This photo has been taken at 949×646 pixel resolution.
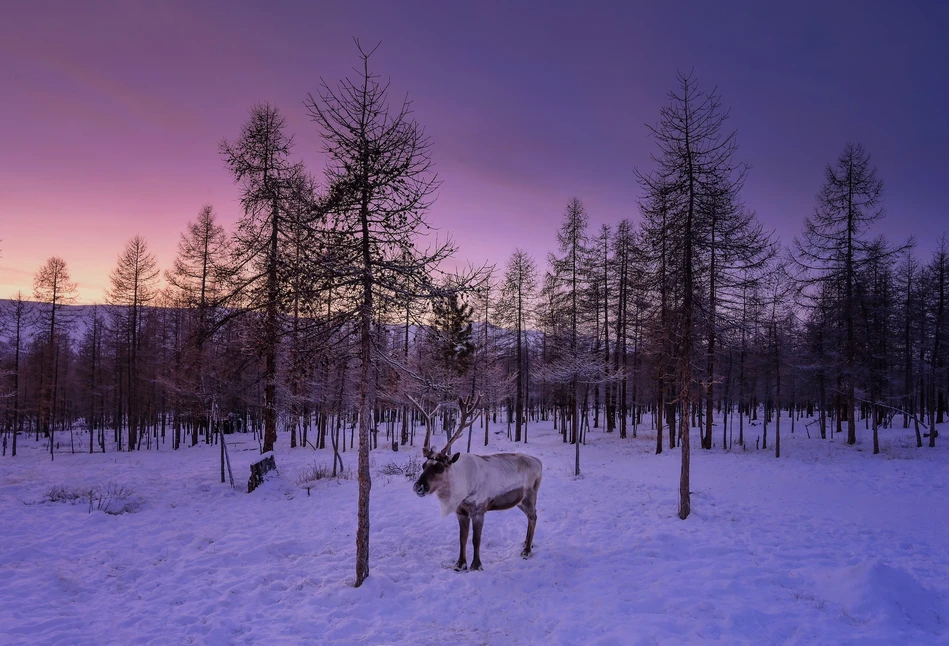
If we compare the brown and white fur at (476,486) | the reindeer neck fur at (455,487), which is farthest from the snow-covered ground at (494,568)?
the reindeer neck fur at (455,487)

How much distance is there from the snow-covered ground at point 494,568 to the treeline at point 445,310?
269 cm

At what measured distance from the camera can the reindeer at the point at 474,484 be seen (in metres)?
7.94

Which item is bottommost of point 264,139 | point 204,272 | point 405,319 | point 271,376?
point 271,376

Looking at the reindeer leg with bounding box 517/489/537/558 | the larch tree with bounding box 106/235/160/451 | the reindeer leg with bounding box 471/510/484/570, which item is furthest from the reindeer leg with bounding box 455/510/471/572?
the larch tree with bounding box 106/235/160/451

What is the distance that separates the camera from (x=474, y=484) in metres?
8.34

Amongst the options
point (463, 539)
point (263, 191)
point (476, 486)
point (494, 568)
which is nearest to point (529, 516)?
point (494, 568)

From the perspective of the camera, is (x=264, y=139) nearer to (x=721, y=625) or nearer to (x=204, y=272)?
(x=204, y=272)

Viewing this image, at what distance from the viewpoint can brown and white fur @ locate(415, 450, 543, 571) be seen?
313 inches

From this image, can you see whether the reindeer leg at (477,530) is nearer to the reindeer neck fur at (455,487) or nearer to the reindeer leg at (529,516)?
the reindeer neck fur at (455,487)

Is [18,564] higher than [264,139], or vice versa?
[264,139]

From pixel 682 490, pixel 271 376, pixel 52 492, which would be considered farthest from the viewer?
pixel 271 376

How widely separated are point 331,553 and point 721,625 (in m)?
7.62

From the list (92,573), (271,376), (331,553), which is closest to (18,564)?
(92,573)

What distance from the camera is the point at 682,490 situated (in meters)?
11.5
